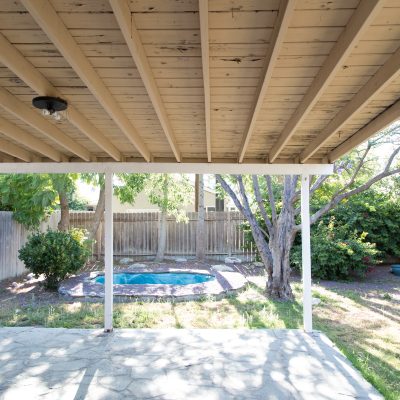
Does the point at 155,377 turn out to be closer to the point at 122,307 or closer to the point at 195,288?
the point at 122,307

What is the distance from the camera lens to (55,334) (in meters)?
4.75

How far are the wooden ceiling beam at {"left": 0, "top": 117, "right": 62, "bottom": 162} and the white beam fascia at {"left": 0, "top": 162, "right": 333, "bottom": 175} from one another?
262mm

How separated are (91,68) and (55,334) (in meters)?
3.77

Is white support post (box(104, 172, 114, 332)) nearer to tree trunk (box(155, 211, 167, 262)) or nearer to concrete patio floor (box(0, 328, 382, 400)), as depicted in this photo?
concrete patio floor (box(0, 328, 382, 400))

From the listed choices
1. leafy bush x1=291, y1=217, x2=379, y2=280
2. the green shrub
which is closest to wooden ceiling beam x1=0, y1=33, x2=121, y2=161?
the green shrub

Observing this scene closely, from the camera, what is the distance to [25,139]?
11.8ft

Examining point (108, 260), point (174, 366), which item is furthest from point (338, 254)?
point (174, 366)

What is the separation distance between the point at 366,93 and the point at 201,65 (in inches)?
43.6

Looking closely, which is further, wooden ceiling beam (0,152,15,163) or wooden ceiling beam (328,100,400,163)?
wooden ceiling beam (0,152,15,163)

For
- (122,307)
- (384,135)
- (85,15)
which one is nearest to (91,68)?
(85,15)

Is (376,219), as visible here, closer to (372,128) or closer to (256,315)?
(256,315)

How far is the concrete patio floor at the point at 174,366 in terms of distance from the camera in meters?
3.21

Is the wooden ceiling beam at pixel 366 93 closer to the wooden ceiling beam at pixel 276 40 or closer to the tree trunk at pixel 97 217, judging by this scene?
the wooden ceiling beam at pixel 276 40

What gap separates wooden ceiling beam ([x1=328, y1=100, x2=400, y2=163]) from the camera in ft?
9.16
